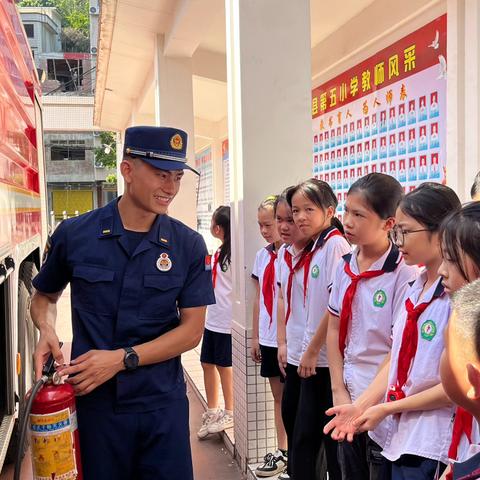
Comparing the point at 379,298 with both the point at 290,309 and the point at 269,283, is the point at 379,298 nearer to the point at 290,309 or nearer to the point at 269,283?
the point at 290,309

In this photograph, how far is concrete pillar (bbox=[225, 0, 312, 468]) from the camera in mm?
3844

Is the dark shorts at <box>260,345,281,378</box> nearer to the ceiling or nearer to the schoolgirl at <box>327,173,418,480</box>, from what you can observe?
the schoolgirl at <box>327,173,418,480</box>

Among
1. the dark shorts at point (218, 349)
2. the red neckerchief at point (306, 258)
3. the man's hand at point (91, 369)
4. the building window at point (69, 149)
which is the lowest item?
the dark shorts at point (218, 349)

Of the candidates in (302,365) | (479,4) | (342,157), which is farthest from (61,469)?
(342,157)

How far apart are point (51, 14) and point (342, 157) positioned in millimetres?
51548

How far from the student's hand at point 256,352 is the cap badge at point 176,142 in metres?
1.85

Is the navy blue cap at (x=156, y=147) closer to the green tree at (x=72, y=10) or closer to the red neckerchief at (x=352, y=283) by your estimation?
the red neckerchief at (x=352, y=283)

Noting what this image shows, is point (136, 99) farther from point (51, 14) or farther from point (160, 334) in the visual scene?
point (51, 14)

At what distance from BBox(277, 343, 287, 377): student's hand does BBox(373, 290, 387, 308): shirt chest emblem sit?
1.05 m

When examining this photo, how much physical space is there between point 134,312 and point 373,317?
909mm

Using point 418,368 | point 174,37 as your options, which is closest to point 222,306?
point 418,368

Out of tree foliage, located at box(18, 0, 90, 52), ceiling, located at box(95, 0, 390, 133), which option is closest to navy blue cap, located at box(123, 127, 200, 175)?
ceiling, located at box(95, 0, 390, 133)

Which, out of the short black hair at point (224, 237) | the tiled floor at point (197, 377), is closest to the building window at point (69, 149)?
the tiled floor at point (197, 377)

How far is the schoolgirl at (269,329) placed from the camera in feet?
11.9
